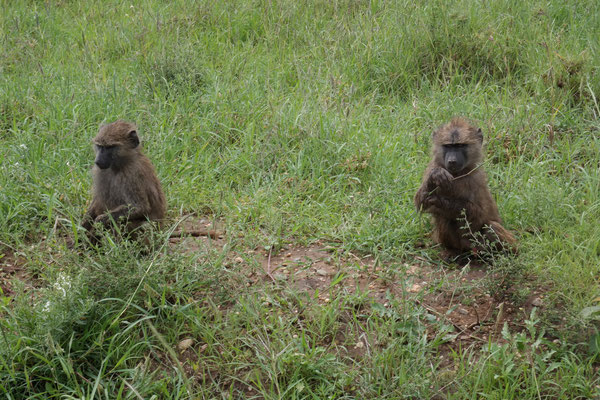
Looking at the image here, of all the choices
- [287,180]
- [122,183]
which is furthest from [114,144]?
[287,180]

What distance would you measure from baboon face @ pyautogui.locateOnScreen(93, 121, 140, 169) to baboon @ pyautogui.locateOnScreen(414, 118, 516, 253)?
183 cm

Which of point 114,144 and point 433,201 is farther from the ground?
point 114,144

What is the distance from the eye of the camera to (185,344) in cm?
338

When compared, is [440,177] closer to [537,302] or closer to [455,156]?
[455,156]

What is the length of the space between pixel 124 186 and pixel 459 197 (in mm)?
2047

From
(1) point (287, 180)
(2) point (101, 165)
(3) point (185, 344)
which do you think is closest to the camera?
(3) point (185, 344)

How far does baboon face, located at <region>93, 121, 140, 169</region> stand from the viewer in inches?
163

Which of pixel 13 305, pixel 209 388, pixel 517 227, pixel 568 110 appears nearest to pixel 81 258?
pixel 13 305

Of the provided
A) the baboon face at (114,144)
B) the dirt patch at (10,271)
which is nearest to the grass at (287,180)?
the dirt patch at (10,271)

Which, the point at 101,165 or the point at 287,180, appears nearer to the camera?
the point at 101,165

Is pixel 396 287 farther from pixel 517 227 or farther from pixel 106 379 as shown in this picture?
pixel 106 379

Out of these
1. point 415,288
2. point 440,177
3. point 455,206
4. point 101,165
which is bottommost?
point 415,288

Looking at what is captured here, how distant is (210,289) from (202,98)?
245 centimetres

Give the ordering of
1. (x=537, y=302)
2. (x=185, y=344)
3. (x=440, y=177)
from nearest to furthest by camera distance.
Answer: (x=185, y=344), (x=537, y=302), (x=440, y=177)
